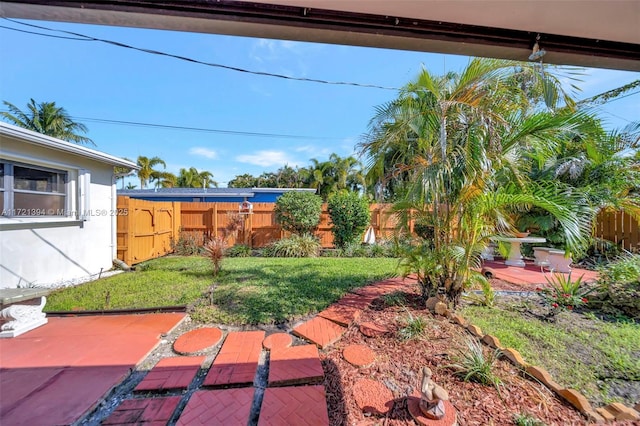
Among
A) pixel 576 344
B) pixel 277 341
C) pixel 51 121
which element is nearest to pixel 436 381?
pixel 277 341

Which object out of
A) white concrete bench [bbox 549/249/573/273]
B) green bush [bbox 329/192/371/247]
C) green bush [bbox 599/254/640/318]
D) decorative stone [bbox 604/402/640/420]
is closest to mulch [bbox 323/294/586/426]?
decorative stone [bbox 604/402/640/420]

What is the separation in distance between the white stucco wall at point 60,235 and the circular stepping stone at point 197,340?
4.04 metres

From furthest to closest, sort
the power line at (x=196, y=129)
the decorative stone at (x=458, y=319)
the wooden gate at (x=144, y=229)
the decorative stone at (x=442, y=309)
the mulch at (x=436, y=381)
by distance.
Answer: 1. the power line at (x=196, y=129)
2. the wooden gate at (x=144, y=229)
3. the decorative stone at (x=442, y=309)
4. the decorative stone at (x=458, y=319)
5. the mulch at (x=436, y=381)

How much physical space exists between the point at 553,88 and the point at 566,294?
3347 mm

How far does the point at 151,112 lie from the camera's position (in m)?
14.0

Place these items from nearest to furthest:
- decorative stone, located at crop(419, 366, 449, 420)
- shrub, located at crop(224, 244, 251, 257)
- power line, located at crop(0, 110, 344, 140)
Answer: decorative stone, located at crop(419, 366, 449, 420), shrub, located at crop(224, 244, 251, 257), power line, located at crop(0, 110, 344, 140)

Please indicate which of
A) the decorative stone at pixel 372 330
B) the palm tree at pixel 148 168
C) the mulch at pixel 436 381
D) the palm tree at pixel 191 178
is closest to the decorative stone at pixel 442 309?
the mulch at pixel 436 381

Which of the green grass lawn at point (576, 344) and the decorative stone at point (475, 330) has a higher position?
the decorative stone at point (475, 330)

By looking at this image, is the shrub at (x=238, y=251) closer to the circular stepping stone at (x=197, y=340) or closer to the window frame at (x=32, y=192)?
the window frame at (x=32, y=192)

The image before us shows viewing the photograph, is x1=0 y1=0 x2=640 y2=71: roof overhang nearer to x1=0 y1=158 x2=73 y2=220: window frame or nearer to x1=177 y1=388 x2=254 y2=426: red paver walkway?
x1=177 y1=388 x2=254 y2=426: red paver walkway

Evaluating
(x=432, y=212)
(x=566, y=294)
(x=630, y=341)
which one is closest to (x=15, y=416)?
(x=432, y=212)

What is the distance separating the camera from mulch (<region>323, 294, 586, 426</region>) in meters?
1.76

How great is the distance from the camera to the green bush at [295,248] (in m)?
8.40

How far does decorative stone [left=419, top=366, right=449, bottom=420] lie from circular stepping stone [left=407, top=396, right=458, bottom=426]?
0.08ft
